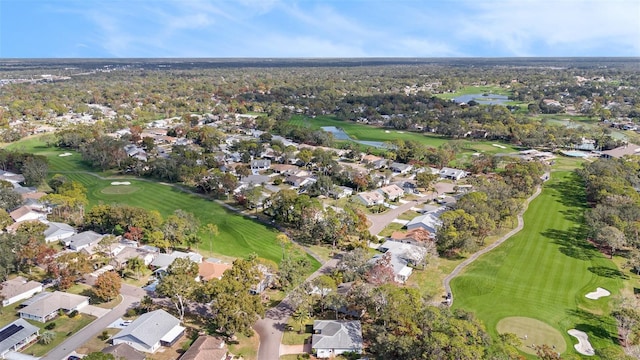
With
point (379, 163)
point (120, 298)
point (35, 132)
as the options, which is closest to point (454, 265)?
point (120, 298)

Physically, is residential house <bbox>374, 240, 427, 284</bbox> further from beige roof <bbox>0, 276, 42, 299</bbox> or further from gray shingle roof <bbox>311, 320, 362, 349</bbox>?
beige roof <bbox>0, 276, 42, 299</bbox>

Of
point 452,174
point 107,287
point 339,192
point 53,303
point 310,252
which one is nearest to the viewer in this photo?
point 53,303

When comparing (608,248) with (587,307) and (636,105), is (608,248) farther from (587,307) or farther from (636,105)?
(636,105)

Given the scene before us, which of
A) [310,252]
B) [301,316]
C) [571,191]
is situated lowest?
[310,252]

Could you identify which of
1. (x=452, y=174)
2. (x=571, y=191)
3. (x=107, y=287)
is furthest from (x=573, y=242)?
(x=107, y=287)

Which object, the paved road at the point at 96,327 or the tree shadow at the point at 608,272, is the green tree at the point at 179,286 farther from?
the tree shadow at the point at 608,272

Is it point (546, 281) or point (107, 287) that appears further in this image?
point (546, 281)

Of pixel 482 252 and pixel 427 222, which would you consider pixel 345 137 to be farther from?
→ pixel 482 252

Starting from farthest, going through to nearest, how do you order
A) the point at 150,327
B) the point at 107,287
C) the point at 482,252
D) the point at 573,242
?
1. the point at 573,242
2. the point at 482,252
3. the point at 107,287
4. the point at 150,327

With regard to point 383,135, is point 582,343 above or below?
below

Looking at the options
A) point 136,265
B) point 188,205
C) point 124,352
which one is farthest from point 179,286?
point 188,205
